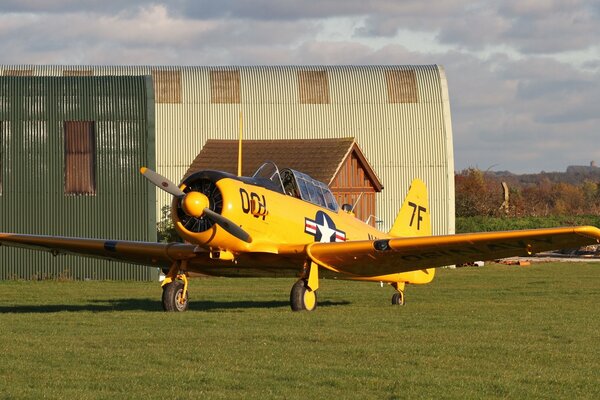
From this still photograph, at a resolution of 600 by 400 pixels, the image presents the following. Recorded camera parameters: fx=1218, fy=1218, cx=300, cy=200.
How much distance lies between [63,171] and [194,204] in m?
16.8

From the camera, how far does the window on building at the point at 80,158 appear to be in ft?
110

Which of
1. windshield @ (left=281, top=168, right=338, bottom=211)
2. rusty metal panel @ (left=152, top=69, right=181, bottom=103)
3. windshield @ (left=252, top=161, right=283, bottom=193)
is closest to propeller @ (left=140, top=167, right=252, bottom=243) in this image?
windshield @ (left=252, top=161, right=283, bottom=193)

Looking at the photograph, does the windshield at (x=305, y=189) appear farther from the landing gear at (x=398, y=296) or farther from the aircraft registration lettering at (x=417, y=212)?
the aircraft registration lettering at (x=417, y=212)

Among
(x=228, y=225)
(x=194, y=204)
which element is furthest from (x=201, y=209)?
(x=228, y=225)

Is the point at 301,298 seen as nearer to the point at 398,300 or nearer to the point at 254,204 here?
the point at 254,204

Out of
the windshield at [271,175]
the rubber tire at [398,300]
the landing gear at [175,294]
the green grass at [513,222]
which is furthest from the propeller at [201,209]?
the green grass at [513,222]

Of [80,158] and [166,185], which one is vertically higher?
[80,158]

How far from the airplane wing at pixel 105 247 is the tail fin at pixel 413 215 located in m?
5.02

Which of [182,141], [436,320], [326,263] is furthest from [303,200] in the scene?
[182,141]

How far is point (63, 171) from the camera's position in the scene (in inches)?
1321

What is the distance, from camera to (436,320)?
55.4ft

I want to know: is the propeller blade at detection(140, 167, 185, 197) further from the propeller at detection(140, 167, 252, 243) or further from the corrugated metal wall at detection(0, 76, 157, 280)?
the corrugated metal wall at detection(0, 76, 157, 280)

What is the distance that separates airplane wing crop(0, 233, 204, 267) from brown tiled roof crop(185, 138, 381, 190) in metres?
20.6

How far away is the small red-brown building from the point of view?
42.6m
